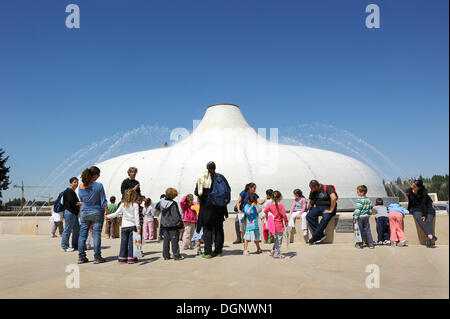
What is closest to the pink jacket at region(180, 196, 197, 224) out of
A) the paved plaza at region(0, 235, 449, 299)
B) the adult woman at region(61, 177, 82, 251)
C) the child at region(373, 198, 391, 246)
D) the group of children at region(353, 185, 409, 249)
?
the paved plaza at region(0, 235, 449, 299)

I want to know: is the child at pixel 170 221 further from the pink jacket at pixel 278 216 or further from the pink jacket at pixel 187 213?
the pink jacket at pixel 278 216

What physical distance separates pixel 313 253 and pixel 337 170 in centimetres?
1605

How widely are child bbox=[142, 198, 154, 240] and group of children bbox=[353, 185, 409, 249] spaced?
5790 millimetres

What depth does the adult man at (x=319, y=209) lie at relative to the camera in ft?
25.9

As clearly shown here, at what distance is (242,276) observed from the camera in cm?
456

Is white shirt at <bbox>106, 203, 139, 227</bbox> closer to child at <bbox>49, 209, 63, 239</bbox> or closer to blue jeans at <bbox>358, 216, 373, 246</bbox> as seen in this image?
blue jeans at <bbox>358, 216, 373, 246</bbox>

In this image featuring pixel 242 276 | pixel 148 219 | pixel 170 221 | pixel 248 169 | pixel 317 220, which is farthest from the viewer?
pixel 248 169

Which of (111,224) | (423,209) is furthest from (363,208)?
(111,224)

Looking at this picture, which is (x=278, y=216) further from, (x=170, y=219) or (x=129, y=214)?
(x=129, y=214)

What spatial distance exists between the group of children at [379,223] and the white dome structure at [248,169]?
959 centimetres

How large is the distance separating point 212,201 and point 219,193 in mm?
216

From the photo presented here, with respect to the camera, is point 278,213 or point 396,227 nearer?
point 278,213

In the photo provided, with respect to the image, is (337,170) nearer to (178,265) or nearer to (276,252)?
(276,252)

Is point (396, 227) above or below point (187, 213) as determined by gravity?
below
